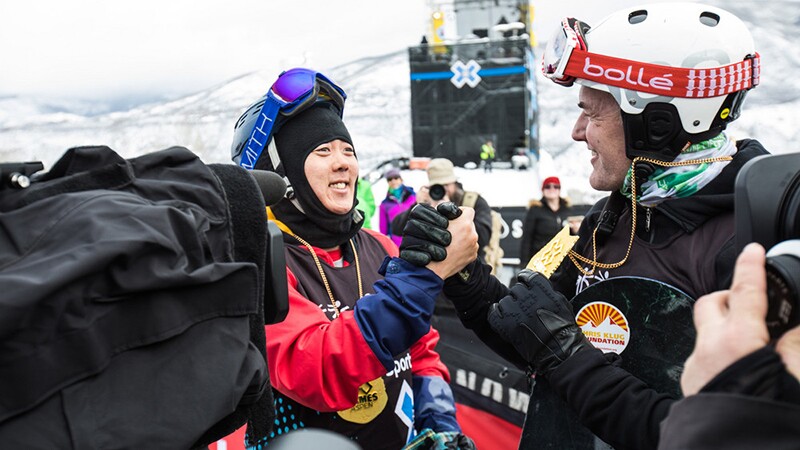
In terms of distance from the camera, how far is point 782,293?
924 millimetres

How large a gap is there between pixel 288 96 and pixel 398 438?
129 cm

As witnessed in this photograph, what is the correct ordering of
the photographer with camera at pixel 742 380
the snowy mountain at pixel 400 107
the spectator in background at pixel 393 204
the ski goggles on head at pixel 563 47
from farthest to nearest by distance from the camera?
the snowy mountain at pixel 400 107 → the spectator in background at pixel 393 204 → the ski goggles on head at pixel 563 47 → the photographer with camera at pixel 742 380

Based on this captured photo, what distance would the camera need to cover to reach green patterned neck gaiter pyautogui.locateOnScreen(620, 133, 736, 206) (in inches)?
77.4

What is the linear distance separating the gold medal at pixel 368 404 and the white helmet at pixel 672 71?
1146 mm

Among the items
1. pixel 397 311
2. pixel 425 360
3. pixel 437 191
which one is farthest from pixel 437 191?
pixel 397 311

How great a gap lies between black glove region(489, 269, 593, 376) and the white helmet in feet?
1.97

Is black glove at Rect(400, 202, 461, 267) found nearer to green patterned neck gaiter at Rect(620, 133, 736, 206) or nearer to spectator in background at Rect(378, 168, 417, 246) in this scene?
green patterned neck gaiter at Rect(620, 133, 736, 206)

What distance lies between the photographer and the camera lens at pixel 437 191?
25.8 ft

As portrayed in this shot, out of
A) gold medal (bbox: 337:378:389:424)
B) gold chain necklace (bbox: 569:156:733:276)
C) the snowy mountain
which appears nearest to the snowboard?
gold chain necklace (bbox: 569:156:733:276)

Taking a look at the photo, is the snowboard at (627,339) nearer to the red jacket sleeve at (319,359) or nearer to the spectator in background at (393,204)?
the red jacket sleeve at (319,359)

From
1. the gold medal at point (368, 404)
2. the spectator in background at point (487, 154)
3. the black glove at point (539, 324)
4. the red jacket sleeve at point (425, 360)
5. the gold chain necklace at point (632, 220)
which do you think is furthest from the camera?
the spectator in background at point (487, 154)

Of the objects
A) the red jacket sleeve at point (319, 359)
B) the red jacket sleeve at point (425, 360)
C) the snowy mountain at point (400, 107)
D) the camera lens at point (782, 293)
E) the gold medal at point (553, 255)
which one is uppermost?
the camera lens at point (782, 293)

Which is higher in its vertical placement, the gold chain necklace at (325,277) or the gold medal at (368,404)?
the gold chain necklace at (325,277)

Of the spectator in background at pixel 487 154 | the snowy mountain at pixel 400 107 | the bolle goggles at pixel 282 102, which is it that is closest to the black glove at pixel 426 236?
the bolle goggles at pixel 282 102
